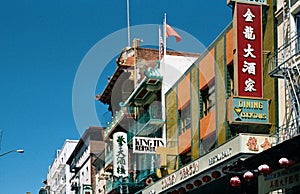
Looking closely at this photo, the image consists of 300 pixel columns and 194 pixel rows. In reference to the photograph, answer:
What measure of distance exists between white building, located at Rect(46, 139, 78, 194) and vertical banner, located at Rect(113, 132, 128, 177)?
1828 inches

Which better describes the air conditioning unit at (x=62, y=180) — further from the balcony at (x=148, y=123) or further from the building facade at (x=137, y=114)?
the balcony at (x=148, y=123)

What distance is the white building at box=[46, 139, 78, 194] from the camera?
101 meters

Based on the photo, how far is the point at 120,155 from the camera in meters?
51.3

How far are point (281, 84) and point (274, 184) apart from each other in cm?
385

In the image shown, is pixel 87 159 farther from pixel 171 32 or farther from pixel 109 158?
pixel 171 32

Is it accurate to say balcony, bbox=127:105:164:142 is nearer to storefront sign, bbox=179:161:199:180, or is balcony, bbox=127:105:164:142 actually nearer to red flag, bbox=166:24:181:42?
red flag, bbox=166:24:181:42

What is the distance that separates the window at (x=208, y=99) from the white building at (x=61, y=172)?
64953 mm

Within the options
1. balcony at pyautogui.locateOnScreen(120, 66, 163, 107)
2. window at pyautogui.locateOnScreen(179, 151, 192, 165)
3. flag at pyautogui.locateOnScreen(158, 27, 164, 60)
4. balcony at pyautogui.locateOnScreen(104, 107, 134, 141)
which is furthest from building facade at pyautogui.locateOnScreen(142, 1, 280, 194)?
balcony at pyautogui.locateOnScreen(104, 107, 134, 141)

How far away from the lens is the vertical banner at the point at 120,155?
50.9 meters

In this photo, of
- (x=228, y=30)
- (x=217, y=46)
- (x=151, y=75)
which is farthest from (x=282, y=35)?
(x=151, y=75)

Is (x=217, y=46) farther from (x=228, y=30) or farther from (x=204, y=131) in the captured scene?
(x=204, y=131)

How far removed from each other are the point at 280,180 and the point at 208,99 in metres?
10.1

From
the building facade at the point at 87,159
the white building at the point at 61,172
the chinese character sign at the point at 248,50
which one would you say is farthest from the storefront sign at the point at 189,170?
the white building at the point at 61,172

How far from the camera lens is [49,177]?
422ft
